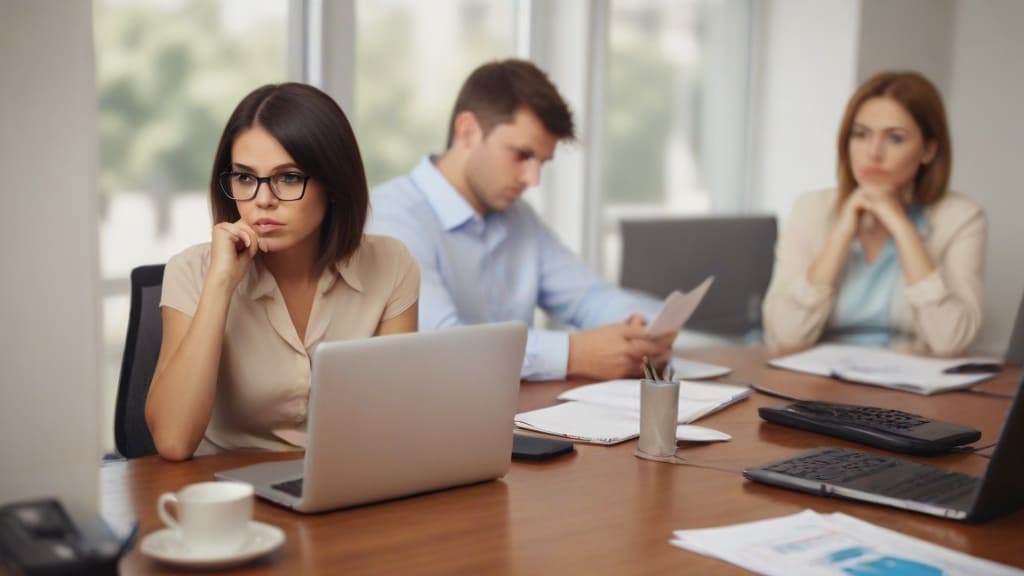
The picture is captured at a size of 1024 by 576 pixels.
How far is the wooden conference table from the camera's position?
46.6 inches

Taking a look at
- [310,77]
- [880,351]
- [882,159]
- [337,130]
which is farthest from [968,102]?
[337,130]

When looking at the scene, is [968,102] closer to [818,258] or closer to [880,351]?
[818,258]

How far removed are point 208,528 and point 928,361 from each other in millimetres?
1855

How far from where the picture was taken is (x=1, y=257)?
1.02 meters

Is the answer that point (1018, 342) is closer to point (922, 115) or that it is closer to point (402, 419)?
point (922, 115)

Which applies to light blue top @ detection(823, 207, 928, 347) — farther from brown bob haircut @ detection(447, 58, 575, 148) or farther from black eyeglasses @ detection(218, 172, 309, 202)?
black eyeglasses @ detection(218, 172, 309, 202)

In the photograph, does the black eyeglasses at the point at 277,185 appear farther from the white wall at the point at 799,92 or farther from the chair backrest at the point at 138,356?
the white wall at the point at 799,92

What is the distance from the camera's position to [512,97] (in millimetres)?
2562

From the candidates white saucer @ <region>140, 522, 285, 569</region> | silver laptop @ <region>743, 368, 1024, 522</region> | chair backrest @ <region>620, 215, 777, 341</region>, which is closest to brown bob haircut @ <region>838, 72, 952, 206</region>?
chair backrest @ <region>620, 215, 777, 341</region>

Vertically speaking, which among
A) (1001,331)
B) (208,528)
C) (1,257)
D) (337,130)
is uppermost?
(337,130)

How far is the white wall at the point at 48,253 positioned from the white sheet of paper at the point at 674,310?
1.30 meters

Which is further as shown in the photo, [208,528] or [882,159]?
[882,159]

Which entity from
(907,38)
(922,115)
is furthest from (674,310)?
(907,38)

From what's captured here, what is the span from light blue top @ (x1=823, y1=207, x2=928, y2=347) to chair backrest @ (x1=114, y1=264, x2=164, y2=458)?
71.2 inches
